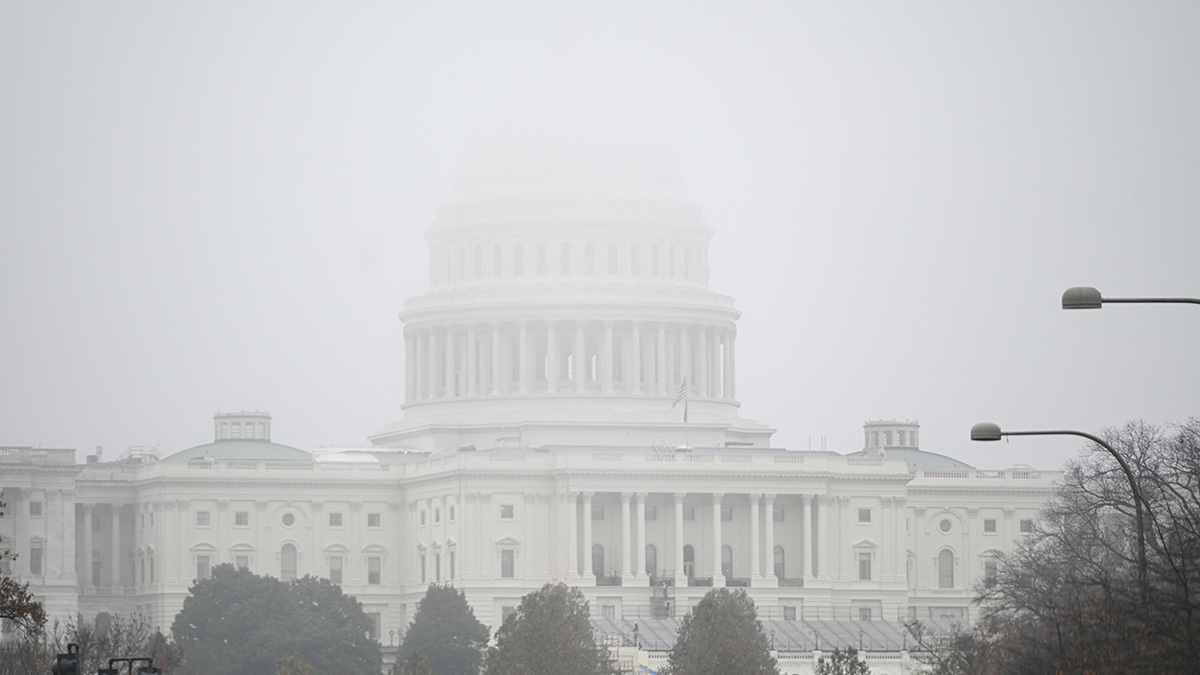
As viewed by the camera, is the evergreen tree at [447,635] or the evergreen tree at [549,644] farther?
the evergreen tree at [447,635]

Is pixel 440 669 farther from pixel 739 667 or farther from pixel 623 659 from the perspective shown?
pixel 739 667

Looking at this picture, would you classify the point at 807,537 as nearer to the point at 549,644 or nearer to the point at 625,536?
the point at 625,536

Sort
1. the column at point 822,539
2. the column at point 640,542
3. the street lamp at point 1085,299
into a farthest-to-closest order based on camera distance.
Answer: the column at point 822,539, the column at point 640,542, the street lamp at point 1085,299

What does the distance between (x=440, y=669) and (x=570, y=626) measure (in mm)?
28539

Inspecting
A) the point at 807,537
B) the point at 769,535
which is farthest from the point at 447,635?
the point at 807,537

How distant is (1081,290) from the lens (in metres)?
65.5

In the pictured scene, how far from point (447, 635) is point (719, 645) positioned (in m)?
41.0

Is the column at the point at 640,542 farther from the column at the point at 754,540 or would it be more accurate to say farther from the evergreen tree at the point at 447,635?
the evergreen tree at the point at 447,635

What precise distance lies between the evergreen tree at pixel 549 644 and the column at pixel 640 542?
46.7 metres

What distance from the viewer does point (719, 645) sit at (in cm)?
13375

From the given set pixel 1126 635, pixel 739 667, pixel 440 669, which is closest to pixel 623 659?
pixel 440 669

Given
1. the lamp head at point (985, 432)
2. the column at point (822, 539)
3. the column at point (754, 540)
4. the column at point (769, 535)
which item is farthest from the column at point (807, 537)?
the lamp head at point (985, 432)

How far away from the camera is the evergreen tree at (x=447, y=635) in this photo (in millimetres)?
168250

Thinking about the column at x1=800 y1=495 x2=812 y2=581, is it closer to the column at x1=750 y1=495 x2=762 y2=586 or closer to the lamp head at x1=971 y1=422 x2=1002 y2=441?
A: the column at x1=750 y1=495 x2=762 y2=586
